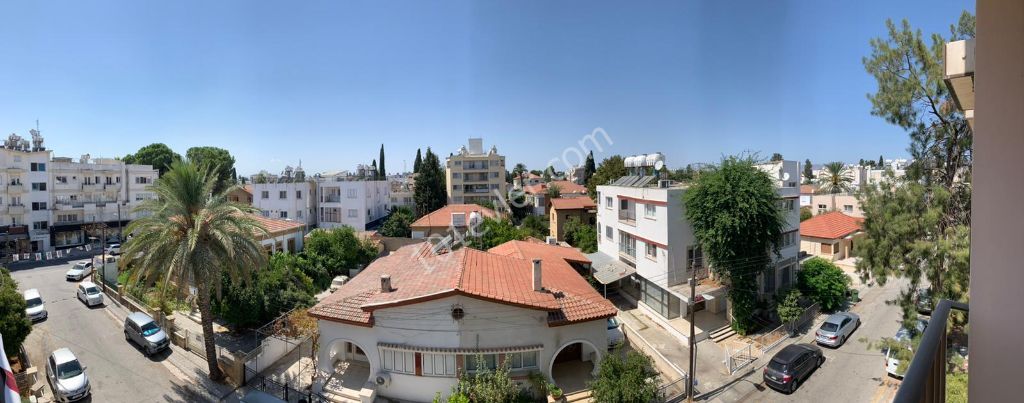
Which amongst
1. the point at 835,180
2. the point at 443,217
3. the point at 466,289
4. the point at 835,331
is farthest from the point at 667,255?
the point at 835,180

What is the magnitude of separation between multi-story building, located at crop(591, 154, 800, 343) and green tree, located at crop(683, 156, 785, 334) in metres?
0.85

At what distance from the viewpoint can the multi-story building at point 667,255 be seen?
1795 centimetres

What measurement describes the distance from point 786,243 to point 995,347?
21126 mm

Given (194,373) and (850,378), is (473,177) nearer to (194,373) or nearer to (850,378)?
(194,373)

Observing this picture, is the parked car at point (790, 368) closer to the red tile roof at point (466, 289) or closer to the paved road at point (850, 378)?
the paved road at point (850, 378)

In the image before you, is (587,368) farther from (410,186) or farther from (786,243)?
(410,186)

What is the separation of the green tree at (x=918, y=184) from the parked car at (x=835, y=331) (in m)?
3.44

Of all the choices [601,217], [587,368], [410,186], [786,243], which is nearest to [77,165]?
[410,186]

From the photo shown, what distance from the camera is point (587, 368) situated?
14336 millimetres

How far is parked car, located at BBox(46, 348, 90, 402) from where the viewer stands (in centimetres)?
1212

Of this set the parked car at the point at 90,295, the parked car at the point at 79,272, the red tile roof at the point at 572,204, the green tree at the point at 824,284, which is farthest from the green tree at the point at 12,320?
the green tree at the point at 824,284

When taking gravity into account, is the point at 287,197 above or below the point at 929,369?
above

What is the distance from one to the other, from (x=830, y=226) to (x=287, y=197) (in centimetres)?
3883

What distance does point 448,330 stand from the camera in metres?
12.3
